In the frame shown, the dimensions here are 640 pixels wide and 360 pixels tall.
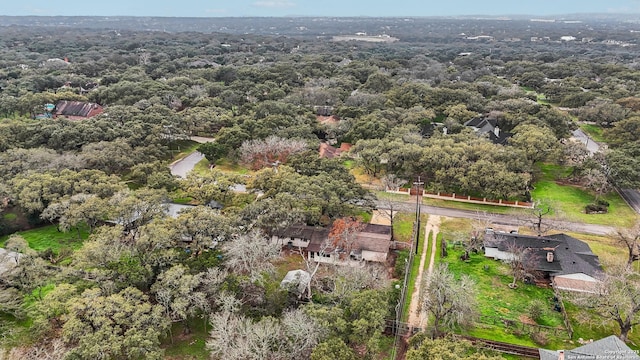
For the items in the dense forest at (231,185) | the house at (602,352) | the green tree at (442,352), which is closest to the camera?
the green tree at (442,352)

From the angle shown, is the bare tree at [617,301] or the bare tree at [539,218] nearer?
the bare tree at [617,301]

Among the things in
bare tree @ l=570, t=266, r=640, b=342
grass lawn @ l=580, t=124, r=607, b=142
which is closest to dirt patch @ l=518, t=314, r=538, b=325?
bare tree @ l=570, t=266, r=640, b=342

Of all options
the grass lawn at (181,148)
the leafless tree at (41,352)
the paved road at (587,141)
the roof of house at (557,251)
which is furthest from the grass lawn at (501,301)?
the paved road at (587,141)

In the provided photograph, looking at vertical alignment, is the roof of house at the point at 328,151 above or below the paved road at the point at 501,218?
above

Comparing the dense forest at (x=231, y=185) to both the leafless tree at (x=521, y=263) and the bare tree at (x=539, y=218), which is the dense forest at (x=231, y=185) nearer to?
the bare tree at (x=539, y=218)

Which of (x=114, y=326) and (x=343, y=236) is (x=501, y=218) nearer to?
(x=343, y=236)

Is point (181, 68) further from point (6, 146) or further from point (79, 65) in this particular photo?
point (6, 146)
